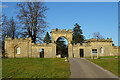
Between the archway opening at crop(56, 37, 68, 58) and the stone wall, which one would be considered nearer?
the stone wall

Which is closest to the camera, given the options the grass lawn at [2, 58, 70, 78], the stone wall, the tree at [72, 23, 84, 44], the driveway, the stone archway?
the driveway

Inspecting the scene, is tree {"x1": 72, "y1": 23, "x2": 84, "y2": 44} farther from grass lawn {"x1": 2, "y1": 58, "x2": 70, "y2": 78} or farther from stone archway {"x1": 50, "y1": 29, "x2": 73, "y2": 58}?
grass lawn {"x1": 2, "y1": 58, "x2": 70, "y2": 78}

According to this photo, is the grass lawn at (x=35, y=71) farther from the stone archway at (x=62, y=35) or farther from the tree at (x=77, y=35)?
the tree at (x=77, y=35)

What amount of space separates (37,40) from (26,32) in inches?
128

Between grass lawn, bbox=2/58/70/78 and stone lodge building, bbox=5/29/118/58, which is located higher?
stone lodge building, bbox=5/29/118/58

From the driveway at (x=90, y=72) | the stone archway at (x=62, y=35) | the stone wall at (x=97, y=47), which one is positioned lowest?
the driveway at (x=90, y=72)

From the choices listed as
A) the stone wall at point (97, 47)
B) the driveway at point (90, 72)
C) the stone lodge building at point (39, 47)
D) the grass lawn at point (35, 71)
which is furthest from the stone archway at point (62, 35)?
the driveway at point (90, 72)

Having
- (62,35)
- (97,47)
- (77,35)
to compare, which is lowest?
(97,47)

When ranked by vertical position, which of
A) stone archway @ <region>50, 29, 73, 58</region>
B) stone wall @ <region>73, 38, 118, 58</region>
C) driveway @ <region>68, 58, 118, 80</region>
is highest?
stone archway @ <region>50, 29, 73, 58</region>

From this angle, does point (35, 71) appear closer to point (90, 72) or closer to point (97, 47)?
point (90, 72)

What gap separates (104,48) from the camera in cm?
4019

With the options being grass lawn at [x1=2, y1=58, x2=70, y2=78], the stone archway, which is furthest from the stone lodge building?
grass lawn at [x1=2, y1=58, x2=70, y2=78]

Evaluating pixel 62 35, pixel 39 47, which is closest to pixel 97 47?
pixel 62 35

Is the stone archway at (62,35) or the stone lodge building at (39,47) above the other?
the stone archway at (62,35)
